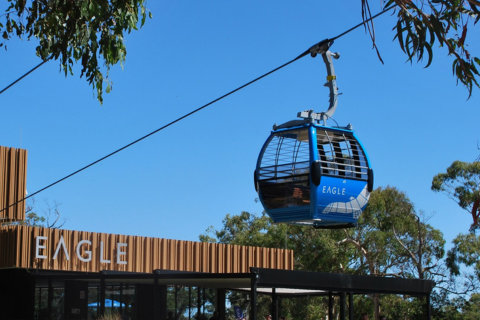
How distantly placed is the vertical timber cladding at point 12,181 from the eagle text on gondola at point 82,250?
391 cm

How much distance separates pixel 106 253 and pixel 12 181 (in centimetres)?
494

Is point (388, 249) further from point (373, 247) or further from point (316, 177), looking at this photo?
point (316, 177)

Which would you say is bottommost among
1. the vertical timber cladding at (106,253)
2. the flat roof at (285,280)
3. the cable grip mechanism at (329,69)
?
the flat roof at (285,280)

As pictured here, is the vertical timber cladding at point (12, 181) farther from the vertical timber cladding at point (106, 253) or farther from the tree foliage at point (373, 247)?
the tree foliage at point (373, 247)

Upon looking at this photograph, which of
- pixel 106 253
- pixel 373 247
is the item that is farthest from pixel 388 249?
pixel 106 253

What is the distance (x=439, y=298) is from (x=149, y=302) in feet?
66.0

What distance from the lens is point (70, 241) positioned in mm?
19703

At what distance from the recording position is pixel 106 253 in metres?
20.4

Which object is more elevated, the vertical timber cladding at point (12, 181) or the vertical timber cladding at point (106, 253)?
the vertical timber cladding at point (12, 181)

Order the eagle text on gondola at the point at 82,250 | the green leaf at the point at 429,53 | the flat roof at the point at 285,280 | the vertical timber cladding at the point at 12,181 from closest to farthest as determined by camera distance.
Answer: the green leaf at the point at 429,53 → the flat roof at the point at 285,280 → the eagle text on gondola at the point at 82,250 → the vertical timber cladding at the point at 12,181

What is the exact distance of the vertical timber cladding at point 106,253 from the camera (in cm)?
1898

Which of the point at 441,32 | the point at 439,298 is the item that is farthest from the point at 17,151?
the point at 439,298

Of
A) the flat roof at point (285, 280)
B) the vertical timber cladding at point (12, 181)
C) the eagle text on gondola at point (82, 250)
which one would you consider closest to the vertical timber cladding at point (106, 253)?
the eagle text on gondola at point (82, 250)

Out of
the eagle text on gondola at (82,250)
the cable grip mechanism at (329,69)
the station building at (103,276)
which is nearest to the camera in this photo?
the cable grip mechanism at (329,69)
